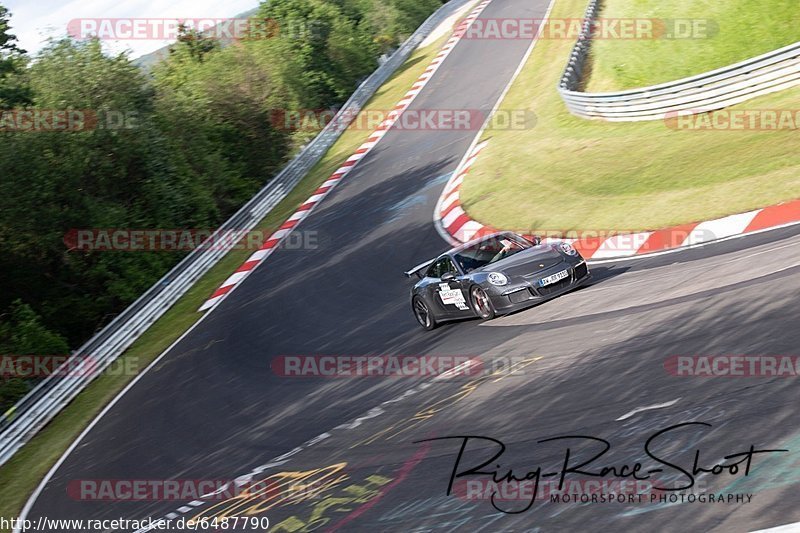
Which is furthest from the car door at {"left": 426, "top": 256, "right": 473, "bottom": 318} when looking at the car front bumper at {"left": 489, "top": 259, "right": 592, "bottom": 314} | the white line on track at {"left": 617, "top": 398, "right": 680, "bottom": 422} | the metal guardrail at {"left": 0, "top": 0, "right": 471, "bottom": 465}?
the metal guardrail at {"left": 0, "top": 0, "right": 471, "bottom": 465}

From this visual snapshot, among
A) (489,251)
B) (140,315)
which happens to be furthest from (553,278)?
(140,315)

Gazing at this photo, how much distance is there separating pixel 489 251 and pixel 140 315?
10.3 metres

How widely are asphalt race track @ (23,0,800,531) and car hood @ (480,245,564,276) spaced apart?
1.75 ft

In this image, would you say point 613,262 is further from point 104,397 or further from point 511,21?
point 511,21

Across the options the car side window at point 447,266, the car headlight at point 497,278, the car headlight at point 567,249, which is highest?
the car headlight at point 567,249

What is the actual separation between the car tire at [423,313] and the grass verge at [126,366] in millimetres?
5908

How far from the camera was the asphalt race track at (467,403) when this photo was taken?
243 inches

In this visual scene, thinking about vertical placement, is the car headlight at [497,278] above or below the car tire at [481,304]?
above

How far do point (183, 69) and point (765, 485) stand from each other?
35535 millimetres

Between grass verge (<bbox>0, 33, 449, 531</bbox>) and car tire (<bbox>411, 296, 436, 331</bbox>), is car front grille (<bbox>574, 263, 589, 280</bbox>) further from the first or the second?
grass verge (<bbox>0, 33, 449, 531</bbox>)

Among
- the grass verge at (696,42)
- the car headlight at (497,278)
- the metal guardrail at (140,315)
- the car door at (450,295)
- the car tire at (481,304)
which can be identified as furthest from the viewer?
the grass verge at (696,42)

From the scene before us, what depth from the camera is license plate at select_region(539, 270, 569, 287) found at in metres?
12.1

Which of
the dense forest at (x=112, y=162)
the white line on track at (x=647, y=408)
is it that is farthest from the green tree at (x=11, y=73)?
the white line on track at (x=647, y=408)

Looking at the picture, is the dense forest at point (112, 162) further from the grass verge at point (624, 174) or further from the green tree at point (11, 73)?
the grass verge at point (624, 174)
